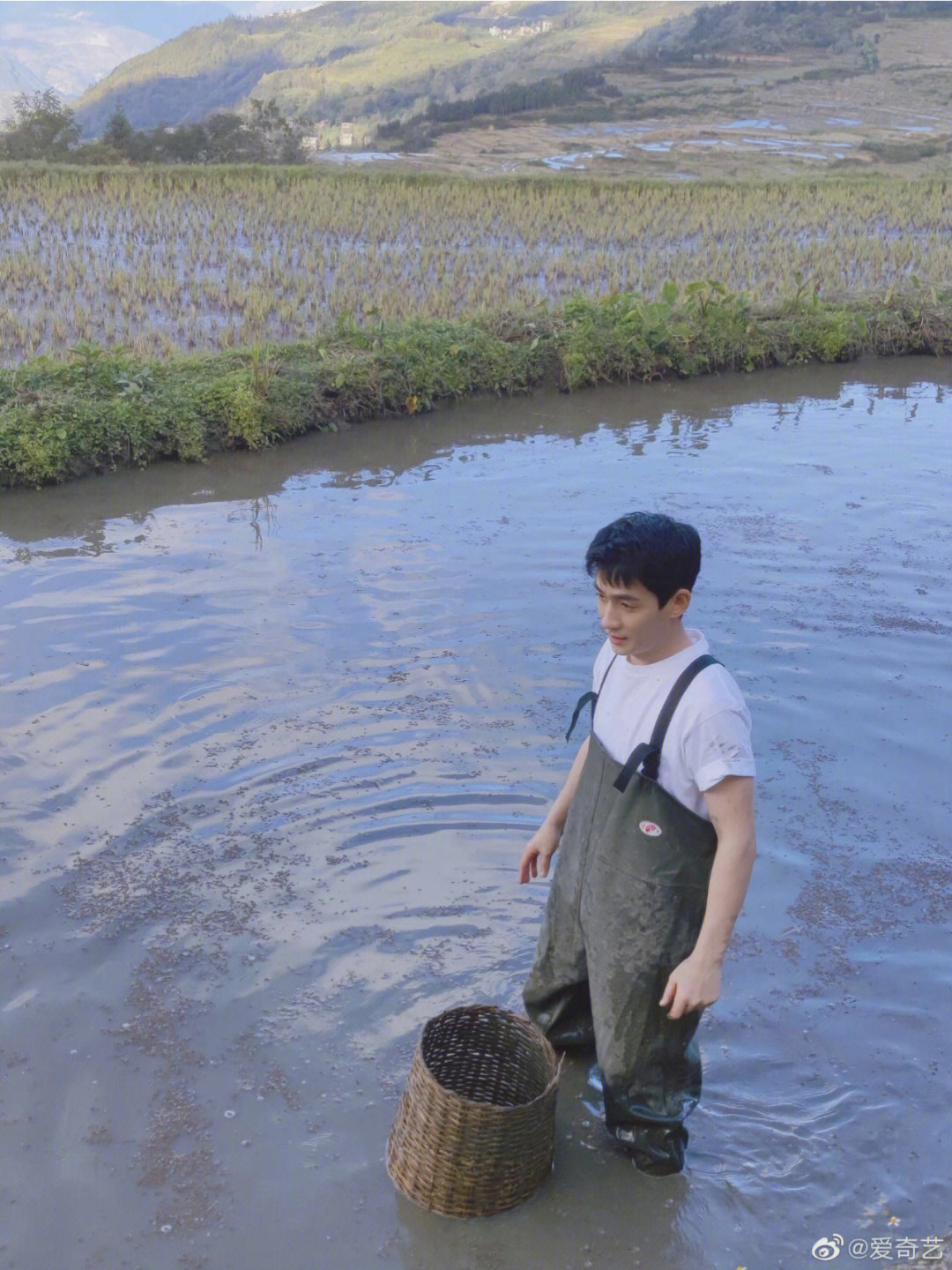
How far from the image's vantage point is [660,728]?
2371 millimetres

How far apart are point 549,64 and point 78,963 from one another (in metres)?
47.5

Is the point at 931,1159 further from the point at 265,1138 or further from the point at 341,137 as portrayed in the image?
the point at 341,137

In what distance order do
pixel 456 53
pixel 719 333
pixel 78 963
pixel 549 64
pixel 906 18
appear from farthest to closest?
→ pixel 456 53 < pixel 549 64 < pixel 906 18 < pixel 719 333 < pixel 78 963

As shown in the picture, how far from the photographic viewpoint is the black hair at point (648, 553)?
7.50ft

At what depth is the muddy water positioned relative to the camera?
273 cm

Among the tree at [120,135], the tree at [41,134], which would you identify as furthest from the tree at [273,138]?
the tree at [41,134]

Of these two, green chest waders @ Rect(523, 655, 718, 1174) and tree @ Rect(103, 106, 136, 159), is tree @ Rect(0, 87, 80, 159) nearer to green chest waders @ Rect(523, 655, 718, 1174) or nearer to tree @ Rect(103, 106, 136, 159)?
tree @ Rect(103, 106, 136, 159)

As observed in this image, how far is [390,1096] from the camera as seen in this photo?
3.01 meters

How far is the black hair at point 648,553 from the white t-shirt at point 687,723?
150 mm

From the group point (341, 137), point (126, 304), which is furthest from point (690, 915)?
point (341, 137)

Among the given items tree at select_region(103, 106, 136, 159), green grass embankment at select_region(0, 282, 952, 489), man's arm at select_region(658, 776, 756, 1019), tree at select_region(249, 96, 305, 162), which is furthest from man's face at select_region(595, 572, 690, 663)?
tree at select_region(249, 96, 305, 162)

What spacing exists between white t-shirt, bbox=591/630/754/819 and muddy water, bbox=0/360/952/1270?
1.00 metres

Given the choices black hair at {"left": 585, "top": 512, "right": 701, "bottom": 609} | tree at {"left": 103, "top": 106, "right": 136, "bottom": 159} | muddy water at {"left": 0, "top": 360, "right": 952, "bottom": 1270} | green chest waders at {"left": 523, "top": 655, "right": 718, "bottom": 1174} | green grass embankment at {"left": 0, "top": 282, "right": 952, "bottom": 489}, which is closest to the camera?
black hair at {"left": 585, "top": 512, "right": 701, "bottom": 609}

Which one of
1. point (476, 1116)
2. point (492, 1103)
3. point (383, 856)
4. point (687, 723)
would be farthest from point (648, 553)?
point (383, 856)
